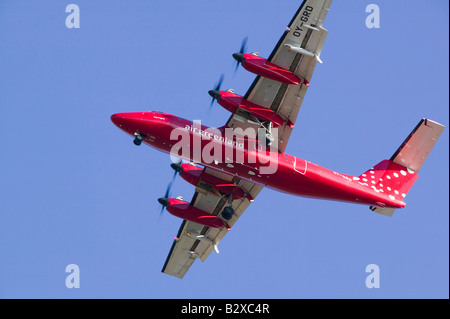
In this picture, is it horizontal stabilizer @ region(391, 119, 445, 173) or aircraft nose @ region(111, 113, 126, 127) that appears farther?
horizontal stabilizer @ region(391, 119, 445, 173)

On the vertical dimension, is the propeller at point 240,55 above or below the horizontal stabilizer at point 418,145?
above

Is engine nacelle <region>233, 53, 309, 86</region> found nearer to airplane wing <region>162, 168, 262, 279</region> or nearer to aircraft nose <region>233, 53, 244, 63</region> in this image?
aircraft nose <region>233, 53, 244, 63</region>

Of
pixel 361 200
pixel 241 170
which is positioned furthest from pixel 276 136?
pixel 361 200

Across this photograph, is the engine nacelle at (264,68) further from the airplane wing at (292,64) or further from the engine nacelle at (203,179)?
the engine nacelle at (203,179)

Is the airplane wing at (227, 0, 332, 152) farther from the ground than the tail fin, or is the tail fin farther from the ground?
the airplane wing at (227, 0, 332, 152)

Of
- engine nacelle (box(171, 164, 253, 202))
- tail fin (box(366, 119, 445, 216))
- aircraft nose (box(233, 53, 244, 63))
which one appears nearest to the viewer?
aircraft nose (box(233, 53, 244, 63))

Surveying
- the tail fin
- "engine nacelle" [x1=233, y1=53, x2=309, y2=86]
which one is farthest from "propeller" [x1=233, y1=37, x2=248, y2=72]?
the tail fin

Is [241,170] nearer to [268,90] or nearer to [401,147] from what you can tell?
[268,90]

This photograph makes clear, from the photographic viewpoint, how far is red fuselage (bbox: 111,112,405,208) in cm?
3425

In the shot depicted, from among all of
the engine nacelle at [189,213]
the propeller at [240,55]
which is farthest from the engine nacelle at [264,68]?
the engine nacelle at [189,213]

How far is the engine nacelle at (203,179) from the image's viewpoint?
124ft

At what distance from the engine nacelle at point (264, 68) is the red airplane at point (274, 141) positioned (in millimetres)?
49

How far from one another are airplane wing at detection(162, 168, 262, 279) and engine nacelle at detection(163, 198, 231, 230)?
1.56ft

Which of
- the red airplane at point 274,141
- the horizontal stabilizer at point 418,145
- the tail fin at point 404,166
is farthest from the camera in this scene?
the tail fin at point 404,166
